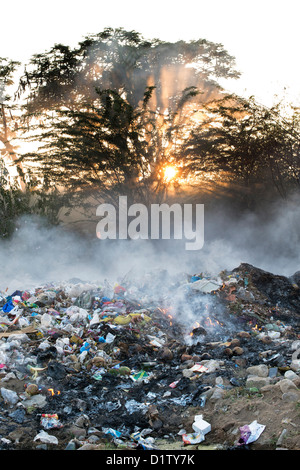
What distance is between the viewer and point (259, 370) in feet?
13.5

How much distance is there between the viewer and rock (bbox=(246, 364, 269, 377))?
4.09m

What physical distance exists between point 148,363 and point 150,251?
763 cm

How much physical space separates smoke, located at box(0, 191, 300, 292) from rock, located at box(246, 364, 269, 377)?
18.6ft

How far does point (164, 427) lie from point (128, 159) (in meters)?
10.00

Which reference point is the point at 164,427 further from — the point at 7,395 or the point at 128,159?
the point at 128,159

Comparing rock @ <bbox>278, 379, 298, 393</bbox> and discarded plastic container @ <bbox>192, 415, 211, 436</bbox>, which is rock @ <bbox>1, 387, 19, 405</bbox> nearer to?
discarded plastic container @ <bbox>192, 415, 211, 436</bbox>

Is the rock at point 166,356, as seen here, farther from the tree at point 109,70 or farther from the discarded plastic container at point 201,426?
the tree at point 109,70

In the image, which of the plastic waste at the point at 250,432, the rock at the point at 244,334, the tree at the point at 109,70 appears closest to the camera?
the plastic waste at the point at 250,432

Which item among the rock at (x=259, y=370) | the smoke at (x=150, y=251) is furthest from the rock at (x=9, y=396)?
the smoke at (x=150, y=251)

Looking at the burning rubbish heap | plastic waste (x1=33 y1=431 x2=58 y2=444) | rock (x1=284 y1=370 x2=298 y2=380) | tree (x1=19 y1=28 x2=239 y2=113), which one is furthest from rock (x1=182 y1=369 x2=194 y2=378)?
tree (x1=19 y1=28 x2=239 y2=113)

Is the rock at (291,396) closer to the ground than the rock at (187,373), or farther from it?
farther from it

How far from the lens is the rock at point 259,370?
409 centimetres

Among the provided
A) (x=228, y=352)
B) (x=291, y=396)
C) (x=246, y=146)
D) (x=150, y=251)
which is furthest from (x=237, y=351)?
(x=246, y=146)

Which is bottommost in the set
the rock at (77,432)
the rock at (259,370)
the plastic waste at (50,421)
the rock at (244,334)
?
the rock at (77,432)
